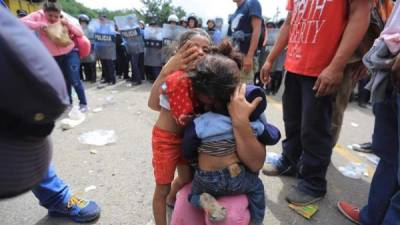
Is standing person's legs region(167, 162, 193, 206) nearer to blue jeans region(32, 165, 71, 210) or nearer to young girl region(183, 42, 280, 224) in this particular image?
young girl region(183, 42, 280, 224)

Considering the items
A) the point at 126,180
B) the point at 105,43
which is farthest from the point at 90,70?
the point at 126,180

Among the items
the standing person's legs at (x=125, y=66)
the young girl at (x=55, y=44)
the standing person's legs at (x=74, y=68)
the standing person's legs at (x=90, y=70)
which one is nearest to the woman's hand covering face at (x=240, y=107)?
the young girl at (x=55, y=44)

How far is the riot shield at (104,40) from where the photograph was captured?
750 cm

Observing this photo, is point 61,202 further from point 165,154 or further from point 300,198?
point 300,198

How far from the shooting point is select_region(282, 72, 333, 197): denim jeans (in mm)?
2186

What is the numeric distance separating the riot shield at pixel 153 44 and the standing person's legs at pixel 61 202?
5976 mm

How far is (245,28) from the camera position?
11.4 ft

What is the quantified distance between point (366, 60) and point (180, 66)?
1.12 metres

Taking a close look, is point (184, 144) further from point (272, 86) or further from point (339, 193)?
point (272, 86)

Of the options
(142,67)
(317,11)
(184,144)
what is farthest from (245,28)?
(142,67)

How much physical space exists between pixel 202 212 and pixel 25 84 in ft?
4.49

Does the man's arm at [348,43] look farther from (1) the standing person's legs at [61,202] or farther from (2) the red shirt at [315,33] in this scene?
(1) the standing person's legs at [61,202]

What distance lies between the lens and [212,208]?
1.53 meters

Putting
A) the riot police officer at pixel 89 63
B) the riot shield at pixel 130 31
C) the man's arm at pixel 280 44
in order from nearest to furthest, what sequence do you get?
the man's arm at pixel 280 44 < the riot shield at pixel 130 31 < the riot police officer at pixel 89 63
